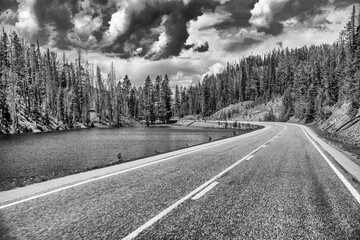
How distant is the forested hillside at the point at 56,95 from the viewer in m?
64.2

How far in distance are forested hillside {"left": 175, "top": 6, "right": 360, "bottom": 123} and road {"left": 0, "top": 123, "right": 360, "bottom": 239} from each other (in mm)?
33764

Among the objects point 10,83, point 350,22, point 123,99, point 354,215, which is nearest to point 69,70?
point 123,99

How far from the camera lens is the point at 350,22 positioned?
81562mm

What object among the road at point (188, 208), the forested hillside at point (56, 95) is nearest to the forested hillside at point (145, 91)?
the forested hillside at point (56, 95)

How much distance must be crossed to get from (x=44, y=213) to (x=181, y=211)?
2.84m

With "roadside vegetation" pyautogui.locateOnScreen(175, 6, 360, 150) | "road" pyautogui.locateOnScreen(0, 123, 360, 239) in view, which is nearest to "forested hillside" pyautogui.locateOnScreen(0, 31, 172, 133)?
"roadside vegetation" pyautogui.locateOnScreen(175, 6, 360, 150)

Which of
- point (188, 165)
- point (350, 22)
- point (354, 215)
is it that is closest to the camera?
point (354, 215)

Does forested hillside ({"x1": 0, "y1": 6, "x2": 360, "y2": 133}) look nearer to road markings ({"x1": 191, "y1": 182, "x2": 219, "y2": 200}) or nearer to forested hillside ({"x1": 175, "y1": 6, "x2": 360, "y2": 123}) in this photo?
forested hillside ({"x1": 175, "y1": 6, "x2": 360, "y2": 123})

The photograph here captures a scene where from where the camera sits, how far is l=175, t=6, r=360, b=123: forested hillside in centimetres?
5231

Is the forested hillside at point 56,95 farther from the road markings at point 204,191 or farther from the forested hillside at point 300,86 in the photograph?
Result: the road markings at point 204,191

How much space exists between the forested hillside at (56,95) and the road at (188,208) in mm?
62953

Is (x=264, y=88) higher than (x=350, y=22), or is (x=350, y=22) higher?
(x=350, y=22)

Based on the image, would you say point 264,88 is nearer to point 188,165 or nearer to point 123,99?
point 123,99

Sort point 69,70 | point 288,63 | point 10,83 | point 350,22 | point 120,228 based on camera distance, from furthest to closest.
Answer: point 288,63 → point 69,70 → point 350,22 → point 10,83 → point 120,228
